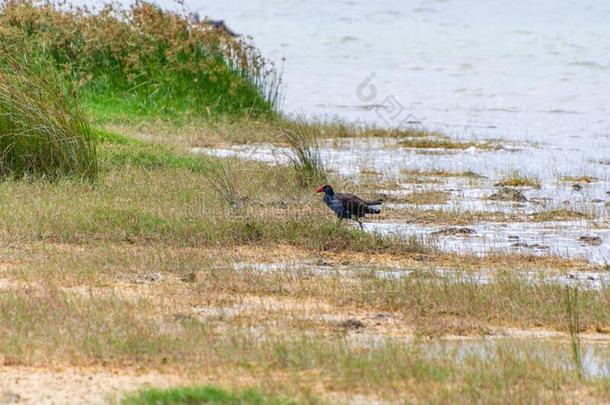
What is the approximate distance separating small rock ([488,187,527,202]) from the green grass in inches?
301

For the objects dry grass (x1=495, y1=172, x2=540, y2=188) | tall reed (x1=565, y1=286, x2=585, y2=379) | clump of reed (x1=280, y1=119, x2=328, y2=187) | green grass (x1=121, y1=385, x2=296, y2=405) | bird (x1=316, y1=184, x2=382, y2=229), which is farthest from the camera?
dry grass (x1=495, y1=172, x2=540, y2=188)

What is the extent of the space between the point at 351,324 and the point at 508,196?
6052mm

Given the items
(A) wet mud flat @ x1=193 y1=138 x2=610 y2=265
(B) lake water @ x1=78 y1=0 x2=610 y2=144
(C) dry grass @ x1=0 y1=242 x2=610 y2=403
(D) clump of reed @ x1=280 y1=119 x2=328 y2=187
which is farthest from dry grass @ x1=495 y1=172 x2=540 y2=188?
(C) dry grass @ x1=0 y1=242 x2=610 y2=403

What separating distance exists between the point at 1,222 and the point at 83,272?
1856mm

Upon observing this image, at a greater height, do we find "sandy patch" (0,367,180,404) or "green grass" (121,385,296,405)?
"green grass" (121,385,296,405)

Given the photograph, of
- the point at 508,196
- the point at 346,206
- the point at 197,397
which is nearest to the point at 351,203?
the point at 346,206

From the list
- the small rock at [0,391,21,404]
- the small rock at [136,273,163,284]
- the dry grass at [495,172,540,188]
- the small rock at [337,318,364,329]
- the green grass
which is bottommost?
the dry grass at [495,172,540,188]

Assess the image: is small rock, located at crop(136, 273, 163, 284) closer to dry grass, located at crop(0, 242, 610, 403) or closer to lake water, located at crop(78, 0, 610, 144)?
dry grass, located at crop(0, 242, 610, 403)

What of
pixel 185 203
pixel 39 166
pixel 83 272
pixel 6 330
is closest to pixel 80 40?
pixel 39 166

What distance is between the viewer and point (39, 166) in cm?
1255

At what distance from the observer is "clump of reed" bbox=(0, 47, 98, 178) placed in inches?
478

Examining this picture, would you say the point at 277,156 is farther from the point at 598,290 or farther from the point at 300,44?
the point at 300,44

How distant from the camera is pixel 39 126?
481 inches

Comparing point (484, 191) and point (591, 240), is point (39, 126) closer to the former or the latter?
point (484, 191)
